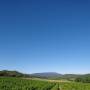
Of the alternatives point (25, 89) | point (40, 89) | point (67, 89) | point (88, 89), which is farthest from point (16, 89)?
point (88, 89)

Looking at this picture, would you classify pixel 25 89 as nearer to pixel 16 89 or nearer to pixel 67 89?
pixel 16 89

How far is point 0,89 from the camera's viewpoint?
1196 inches

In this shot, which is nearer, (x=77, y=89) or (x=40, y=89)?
(x=40, y=89)

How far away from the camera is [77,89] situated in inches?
1955

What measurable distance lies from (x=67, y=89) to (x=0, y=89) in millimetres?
20616

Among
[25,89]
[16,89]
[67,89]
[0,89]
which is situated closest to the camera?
Answer: [0,89]

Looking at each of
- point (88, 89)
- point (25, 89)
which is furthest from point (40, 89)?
point (88, 89)

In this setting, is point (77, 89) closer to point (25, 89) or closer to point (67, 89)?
point (67, 89)

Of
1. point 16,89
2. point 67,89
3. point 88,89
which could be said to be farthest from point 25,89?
point 88,89

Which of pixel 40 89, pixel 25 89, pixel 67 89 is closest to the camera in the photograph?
pixel 25 89

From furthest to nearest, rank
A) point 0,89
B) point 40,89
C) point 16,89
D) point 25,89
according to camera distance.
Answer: point 40,89
point 25,89
point 16,89
point 0,89

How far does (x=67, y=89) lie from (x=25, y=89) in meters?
14.0

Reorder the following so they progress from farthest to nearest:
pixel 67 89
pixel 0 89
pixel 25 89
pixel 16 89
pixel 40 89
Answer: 1. pixel 67 89
2. pixel 40 89
3. pixel 25 89
4. pixel 16 89
5. pixel 0 89

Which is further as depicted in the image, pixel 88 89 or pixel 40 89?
pixel 88 89
